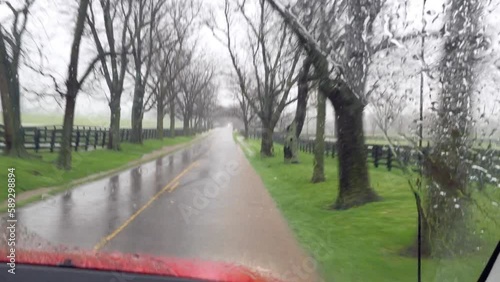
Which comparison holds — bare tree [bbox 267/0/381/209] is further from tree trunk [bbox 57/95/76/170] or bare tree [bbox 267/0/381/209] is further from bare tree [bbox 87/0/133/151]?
tree trunk [bbox 57/95/76/170]

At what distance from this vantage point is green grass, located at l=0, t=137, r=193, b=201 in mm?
5582

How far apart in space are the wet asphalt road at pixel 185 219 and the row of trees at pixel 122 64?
0.84m

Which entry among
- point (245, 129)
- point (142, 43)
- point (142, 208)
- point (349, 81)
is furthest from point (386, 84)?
point (245, 129)

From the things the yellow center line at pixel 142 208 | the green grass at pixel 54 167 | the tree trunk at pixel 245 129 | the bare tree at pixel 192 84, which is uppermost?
the bare tree at pixel 192 84

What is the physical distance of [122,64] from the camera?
23.6ft

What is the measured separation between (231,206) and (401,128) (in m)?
3.35

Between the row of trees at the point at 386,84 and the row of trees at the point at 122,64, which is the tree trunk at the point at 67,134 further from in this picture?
the row of trees at the point at 386,84

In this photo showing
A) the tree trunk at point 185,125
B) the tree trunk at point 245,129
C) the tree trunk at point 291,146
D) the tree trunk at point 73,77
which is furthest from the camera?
the tree trunk at point 185,125

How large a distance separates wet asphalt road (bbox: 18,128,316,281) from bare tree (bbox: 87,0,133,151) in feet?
4.71

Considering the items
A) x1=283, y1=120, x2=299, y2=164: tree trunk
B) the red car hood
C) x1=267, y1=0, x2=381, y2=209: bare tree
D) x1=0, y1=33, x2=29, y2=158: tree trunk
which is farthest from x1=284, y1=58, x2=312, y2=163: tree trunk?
x1=0, y1=33, x2=29, y2=158: tree trunk

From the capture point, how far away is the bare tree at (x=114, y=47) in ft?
21.1

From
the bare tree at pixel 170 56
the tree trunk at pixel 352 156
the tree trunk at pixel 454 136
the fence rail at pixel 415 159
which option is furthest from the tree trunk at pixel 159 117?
the tree trunk at pixel 454 136

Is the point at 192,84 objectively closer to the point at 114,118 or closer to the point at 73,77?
the point at 114,118

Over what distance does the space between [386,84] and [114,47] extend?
342cm
